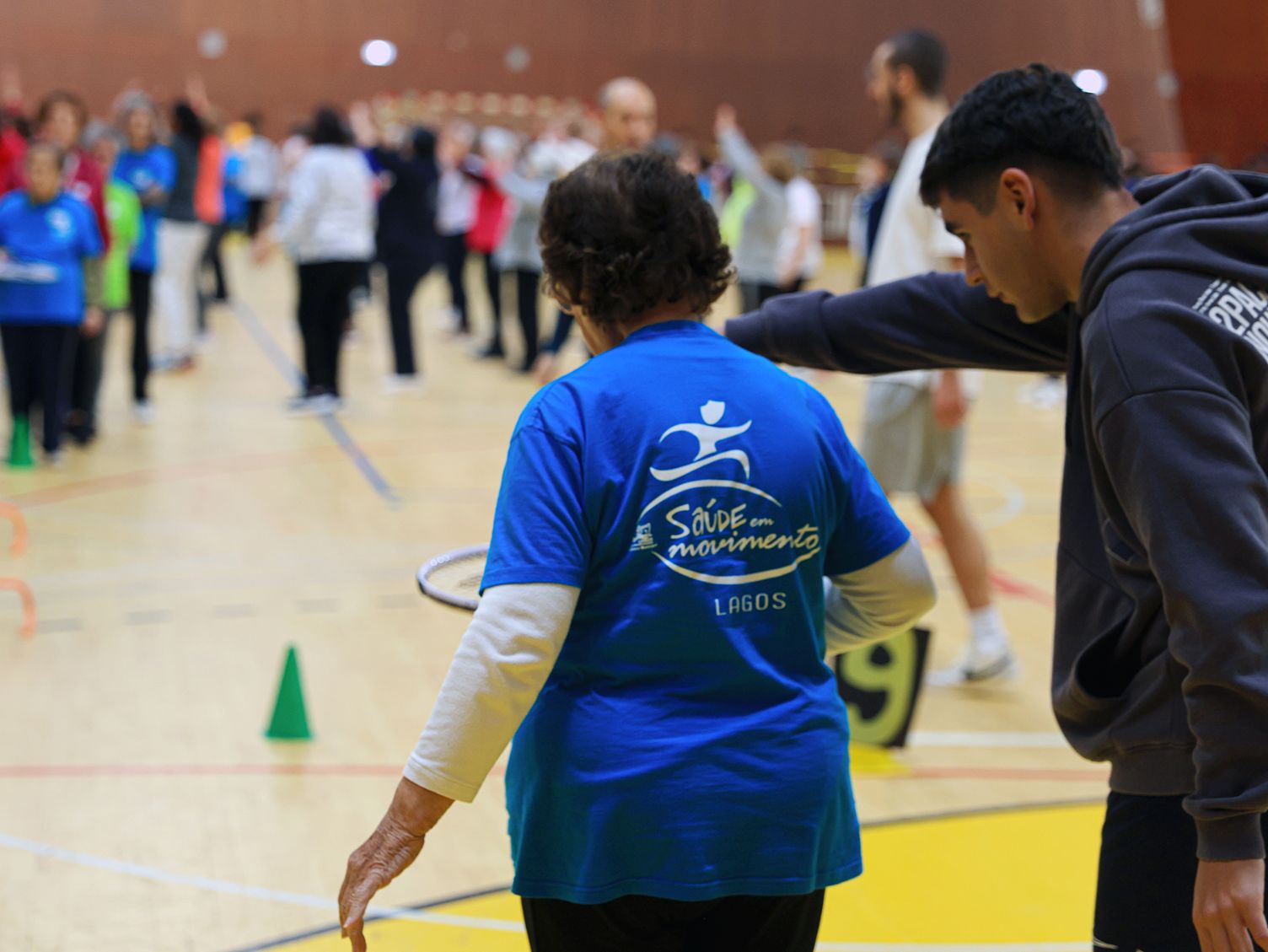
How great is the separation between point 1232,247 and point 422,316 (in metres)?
14.5

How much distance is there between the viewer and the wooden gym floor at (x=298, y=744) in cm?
333

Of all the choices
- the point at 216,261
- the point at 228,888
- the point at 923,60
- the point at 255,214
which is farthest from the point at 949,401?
the point at 255,214

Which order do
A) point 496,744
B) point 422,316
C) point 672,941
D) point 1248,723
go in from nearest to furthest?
1. point 1248,723
2. point 496,744
3. point 672,941
4. point 422,316

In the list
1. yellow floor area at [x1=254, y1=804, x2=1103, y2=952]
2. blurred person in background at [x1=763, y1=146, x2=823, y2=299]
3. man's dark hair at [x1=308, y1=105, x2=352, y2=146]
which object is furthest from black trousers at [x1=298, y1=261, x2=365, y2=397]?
yellow floor area at [x1=254, y1=804, x2=1103, y2=952]

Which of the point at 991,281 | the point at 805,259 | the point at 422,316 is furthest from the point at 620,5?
the point at 991,281

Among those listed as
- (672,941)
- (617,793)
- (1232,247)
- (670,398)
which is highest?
(1232,247)

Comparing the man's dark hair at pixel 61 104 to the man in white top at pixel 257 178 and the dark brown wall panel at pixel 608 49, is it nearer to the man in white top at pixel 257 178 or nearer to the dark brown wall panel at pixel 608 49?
the man in white top at pixel 257 178

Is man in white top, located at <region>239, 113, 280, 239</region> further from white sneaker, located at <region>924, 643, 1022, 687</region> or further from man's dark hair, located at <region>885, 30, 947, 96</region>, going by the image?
white sneaker, located at <region>924, 643, 1022, 687</region>

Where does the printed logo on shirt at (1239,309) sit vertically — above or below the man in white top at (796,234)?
above

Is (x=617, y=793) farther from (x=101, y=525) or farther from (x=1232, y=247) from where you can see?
(x=101, y=525)

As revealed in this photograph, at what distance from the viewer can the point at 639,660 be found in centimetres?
176

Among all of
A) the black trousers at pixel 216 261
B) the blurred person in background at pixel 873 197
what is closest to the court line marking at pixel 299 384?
the black trousers at pixel 216 261

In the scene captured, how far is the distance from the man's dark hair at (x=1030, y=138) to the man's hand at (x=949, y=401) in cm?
254

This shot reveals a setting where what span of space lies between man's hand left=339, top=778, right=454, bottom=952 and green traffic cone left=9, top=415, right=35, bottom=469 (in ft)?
22.4
